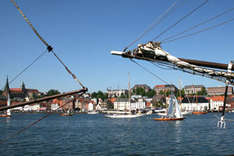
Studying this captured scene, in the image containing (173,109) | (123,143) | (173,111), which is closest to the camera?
(123,143)

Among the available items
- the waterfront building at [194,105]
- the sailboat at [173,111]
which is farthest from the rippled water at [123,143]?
the waterfront building at [194,105]

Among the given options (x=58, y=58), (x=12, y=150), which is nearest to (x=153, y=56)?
(x=58, y=58)

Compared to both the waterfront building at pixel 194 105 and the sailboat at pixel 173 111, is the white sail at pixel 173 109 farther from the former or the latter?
the waterfront building at pixel 194 105

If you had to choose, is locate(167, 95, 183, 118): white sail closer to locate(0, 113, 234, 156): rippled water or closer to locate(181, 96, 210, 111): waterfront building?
locate(0, 113, 234, 156): rippled water

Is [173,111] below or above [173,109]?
below

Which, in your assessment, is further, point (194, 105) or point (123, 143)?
point (194, 105)

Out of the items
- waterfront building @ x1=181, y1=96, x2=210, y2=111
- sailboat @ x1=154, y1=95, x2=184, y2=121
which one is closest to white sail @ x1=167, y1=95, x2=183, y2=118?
sailboat @ x1=154, y1=95, x2=184, y2=121

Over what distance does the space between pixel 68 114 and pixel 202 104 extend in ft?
284

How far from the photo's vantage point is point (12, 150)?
2966 centimetres

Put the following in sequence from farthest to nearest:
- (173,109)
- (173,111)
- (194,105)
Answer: (194,105) < (173,111) < (173,109)

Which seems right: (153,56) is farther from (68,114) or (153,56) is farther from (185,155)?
(68,114)

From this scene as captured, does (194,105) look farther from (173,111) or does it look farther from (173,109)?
(173,109)

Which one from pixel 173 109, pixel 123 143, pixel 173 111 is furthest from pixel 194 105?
pixel 123 143

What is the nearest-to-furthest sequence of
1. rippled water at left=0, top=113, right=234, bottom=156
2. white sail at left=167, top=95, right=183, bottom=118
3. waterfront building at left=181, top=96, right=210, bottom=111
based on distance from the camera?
rippled water at left=0, top=113, right=234, bottom=156 < white sail at left=167, top=95, right=183, bottom=118 < waterfront building at left=181, top=96, right=210, bottom=111
